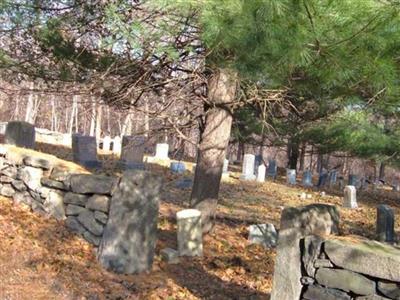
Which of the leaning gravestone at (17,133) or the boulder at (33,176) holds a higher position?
the leaning gravestone at (17,133)

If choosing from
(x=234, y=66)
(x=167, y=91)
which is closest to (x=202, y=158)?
(x=167, y=91)

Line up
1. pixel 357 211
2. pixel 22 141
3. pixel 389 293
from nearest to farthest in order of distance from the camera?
pixel 389 293, pixel 22 141, pixel 357 211

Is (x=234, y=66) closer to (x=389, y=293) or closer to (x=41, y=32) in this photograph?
(x=389, y=293)

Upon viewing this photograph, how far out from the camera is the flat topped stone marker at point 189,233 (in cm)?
658

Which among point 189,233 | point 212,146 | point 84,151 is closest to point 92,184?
point 189,233

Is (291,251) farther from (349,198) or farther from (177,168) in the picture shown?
(177,168)

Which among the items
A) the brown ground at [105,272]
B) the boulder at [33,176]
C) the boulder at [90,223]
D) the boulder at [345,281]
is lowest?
the brown ground at [105,272]

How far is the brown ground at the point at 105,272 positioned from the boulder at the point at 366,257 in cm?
195

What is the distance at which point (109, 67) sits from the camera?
6879mm

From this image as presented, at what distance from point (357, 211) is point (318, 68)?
9668 mm

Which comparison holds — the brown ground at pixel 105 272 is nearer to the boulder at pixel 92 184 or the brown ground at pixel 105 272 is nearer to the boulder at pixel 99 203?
the boulder at pixel 99 203

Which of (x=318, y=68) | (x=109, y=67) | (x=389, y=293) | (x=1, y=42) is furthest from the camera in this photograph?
(x=1, y=42)

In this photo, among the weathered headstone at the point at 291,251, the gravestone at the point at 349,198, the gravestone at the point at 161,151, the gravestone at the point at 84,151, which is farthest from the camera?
the gravestone at the point at 161,151

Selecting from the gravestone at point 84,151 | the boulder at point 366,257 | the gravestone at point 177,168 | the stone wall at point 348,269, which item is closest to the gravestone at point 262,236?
the stone wall at point 348,269
